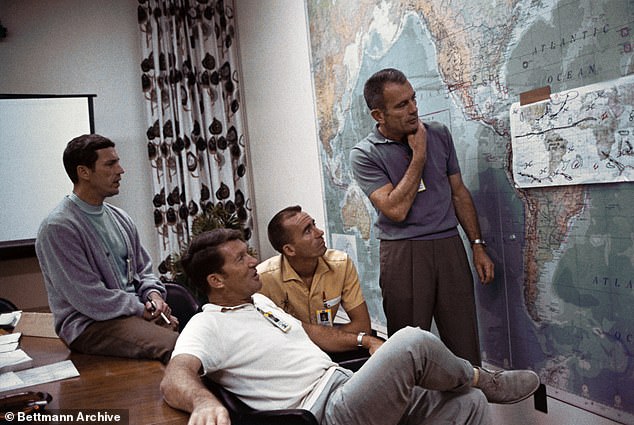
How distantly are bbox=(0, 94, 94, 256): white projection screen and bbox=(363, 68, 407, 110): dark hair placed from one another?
3.01 m

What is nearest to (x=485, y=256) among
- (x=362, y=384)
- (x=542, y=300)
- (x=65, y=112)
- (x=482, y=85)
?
(x=542, y=300)

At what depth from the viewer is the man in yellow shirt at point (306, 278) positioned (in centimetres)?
259

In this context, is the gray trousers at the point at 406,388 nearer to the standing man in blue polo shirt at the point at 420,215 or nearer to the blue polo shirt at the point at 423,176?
the standing man in blue polo shirt at the point at 420,215

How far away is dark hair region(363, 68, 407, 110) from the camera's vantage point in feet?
8.52

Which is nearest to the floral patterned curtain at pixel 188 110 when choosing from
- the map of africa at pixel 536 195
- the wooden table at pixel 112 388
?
the map of africa at pixel 536 195

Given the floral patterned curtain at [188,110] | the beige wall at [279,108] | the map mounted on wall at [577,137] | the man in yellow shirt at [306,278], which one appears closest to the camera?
the map mounted on wall at [577,137]

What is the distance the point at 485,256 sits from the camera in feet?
8.82

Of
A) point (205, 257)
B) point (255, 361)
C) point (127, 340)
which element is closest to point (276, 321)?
point (255, 361)

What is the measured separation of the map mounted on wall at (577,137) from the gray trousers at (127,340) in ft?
4.93

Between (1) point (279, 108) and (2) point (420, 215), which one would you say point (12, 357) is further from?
(1) point (279, 108)

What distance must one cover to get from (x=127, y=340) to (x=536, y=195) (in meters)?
1.66

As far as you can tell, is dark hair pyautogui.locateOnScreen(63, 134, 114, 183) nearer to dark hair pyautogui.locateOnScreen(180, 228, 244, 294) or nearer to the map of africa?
dark hair pyautogui.locateOnScreen(180, 228, 244, 294)

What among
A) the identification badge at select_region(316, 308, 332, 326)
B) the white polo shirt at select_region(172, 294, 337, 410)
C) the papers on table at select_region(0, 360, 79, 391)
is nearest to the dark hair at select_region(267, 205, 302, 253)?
the identification badge at select_region(316, 308, 332, 326)

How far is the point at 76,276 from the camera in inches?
103
